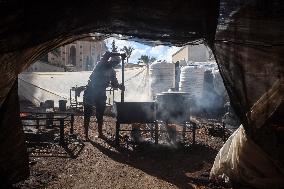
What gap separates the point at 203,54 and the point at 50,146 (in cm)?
2555

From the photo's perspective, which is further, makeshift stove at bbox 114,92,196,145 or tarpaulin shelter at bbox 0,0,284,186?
makeshift stove at bbox 114,92,196,145

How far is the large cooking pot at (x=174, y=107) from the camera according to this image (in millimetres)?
9227

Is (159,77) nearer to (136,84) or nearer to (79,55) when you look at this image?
(136,84)

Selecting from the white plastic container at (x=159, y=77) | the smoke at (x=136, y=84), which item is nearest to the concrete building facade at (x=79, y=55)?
the smoke at (x=136, y=84)

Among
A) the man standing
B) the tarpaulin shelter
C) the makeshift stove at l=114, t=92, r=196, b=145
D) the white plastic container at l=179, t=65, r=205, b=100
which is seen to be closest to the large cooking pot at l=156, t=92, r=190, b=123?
the makeshift stove at l=114, t=92, r=196, b=145

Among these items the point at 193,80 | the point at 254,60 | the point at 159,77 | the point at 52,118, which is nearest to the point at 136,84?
the point at 159,77

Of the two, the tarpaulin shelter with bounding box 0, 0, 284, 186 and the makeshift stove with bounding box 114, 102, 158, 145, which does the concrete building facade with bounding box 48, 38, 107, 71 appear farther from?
the tarpaulin shelter with bounding box 0, 0, 284, 186

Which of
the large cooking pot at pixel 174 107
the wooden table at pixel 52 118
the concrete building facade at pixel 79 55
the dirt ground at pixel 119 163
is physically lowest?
the dirt ground at pixel 119 163

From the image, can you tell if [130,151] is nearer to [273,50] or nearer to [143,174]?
[143,174]

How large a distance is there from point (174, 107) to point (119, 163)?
2549 millimetres

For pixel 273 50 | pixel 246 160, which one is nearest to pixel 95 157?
pixel 246 160

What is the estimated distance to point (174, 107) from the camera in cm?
924

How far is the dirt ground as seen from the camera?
6230mm

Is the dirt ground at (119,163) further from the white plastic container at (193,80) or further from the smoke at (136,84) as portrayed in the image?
the smoke at (136,84)
